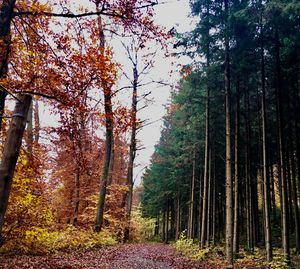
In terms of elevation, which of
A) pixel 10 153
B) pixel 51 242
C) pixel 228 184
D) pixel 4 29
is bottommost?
pixel 51 242

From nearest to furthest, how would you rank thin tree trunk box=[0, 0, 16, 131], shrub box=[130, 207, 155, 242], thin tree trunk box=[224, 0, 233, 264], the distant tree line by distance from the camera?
thin tree trunk box=[0, 0, 16, 131] < thin tree trunk box=[224, 0, 233, 264] < the distant tree line < shrub box=[130, 207, 155, 242]

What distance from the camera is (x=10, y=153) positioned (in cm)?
389

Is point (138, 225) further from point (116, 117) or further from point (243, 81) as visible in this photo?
point (116, 117)

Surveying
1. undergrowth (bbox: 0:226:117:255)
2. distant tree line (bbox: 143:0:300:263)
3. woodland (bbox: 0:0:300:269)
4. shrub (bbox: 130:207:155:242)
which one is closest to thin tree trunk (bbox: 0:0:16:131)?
woodland (bbox: 0:0:300:269)

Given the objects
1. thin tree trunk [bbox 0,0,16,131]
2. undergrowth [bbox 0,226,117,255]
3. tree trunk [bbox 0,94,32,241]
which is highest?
thin tree trunk [bbox 0,0,16,131]

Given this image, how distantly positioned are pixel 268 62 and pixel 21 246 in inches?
525

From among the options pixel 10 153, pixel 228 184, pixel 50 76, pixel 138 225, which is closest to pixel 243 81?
pixel 228 184

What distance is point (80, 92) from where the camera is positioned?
6.95 meters

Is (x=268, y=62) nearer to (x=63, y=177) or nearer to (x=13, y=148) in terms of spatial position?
(x=13, y=148)

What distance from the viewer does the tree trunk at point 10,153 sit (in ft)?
12.4

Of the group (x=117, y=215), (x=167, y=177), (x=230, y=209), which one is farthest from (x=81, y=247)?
(x=167, y=177)

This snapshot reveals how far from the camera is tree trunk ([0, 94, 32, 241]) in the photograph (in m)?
3.79

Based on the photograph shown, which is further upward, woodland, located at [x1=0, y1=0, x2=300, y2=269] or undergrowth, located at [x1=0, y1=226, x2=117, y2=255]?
woodland, located at [x1=0, y1=0, x2=300, y2=269]

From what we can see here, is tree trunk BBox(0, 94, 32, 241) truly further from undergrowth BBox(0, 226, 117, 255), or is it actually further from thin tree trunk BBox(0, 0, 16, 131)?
undergrowth BBox(0, 226, 117, 255)
